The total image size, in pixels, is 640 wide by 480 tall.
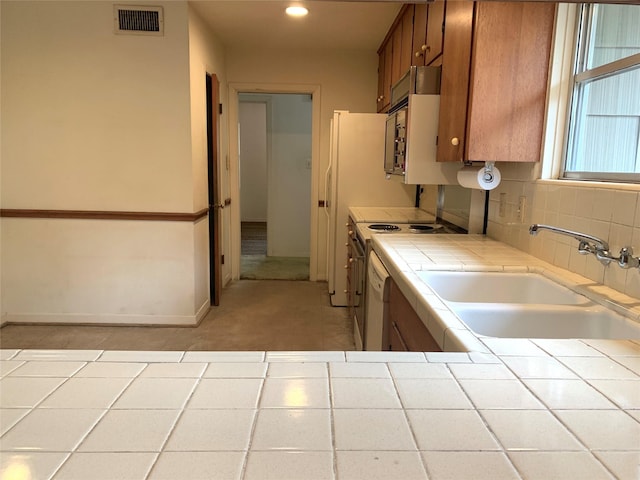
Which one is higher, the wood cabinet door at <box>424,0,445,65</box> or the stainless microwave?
the wood cabinet door at <box>424,0,445,65</box>

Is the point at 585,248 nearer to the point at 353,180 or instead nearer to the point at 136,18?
the point at 353,180

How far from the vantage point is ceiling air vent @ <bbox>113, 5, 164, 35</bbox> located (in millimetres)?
3080

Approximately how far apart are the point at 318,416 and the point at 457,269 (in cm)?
119

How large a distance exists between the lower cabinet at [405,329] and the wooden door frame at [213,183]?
7.54ft

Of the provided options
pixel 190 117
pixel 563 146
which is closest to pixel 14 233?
pixel 190 117

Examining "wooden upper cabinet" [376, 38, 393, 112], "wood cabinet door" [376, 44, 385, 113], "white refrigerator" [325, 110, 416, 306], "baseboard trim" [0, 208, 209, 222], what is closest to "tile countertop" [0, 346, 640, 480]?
"baseboard trim" [0, 208, 209, 222]

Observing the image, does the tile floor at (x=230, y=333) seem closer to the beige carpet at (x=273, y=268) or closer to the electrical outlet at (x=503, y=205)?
the beige carpet at (x=273, y=268)

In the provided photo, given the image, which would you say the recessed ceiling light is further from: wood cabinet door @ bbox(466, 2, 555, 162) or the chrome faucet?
the chrome faucet

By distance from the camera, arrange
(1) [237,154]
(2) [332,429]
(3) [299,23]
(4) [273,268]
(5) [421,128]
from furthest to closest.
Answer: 1. (4) [273,268]
2. (1) [237,154]
3. (3) [299,23]
4. (5) [421,128]
5. (2) [332,429]

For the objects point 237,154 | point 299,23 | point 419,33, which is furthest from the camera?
point 237,154

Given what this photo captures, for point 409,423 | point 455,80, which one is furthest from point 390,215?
point 409,423

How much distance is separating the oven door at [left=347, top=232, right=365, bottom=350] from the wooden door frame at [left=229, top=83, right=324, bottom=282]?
1423mm

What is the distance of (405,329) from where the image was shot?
1680 mm

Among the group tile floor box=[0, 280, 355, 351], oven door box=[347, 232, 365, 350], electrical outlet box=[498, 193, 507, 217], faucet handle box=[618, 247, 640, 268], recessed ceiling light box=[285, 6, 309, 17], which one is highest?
recessed ceiling light box=[285, 6, 309, 17]
